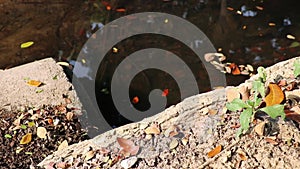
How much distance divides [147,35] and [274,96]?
1.83m

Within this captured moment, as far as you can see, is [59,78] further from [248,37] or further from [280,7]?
[280,7]

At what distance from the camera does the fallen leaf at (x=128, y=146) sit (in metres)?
2.10

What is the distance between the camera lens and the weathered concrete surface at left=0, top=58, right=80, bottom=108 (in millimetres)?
2707

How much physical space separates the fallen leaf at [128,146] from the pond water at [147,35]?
75cm

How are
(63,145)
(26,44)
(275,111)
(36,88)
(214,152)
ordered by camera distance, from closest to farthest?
(275,111) → (214,152) → (63,145) → (36,88) → (26,44)

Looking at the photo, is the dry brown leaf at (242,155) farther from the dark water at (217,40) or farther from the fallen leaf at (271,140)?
the dark water at (217,40)

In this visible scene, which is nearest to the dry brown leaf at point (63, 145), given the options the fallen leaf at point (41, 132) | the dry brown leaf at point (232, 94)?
the fallen leaf at point (41, 132)

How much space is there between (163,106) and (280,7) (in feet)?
6.32

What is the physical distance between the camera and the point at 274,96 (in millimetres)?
2195

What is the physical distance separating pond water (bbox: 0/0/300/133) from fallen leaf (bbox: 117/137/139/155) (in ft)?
2.47

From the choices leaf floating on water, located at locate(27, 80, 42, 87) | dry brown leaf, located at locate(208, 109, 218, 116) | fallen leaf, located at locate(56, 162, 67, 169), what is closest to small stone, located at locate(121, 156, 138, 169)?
fallen leaf, located at locate(56, 162, 67, 169)

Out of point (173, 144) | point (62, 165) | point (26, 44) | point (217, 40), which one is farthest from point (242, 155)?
point (26, 44)

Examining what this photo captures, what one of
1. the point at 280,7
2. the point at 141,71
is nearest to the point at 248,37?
the point at 280,7

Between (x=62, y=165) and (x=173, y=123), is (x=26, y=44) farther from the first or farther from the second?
(x=173, y=123)
